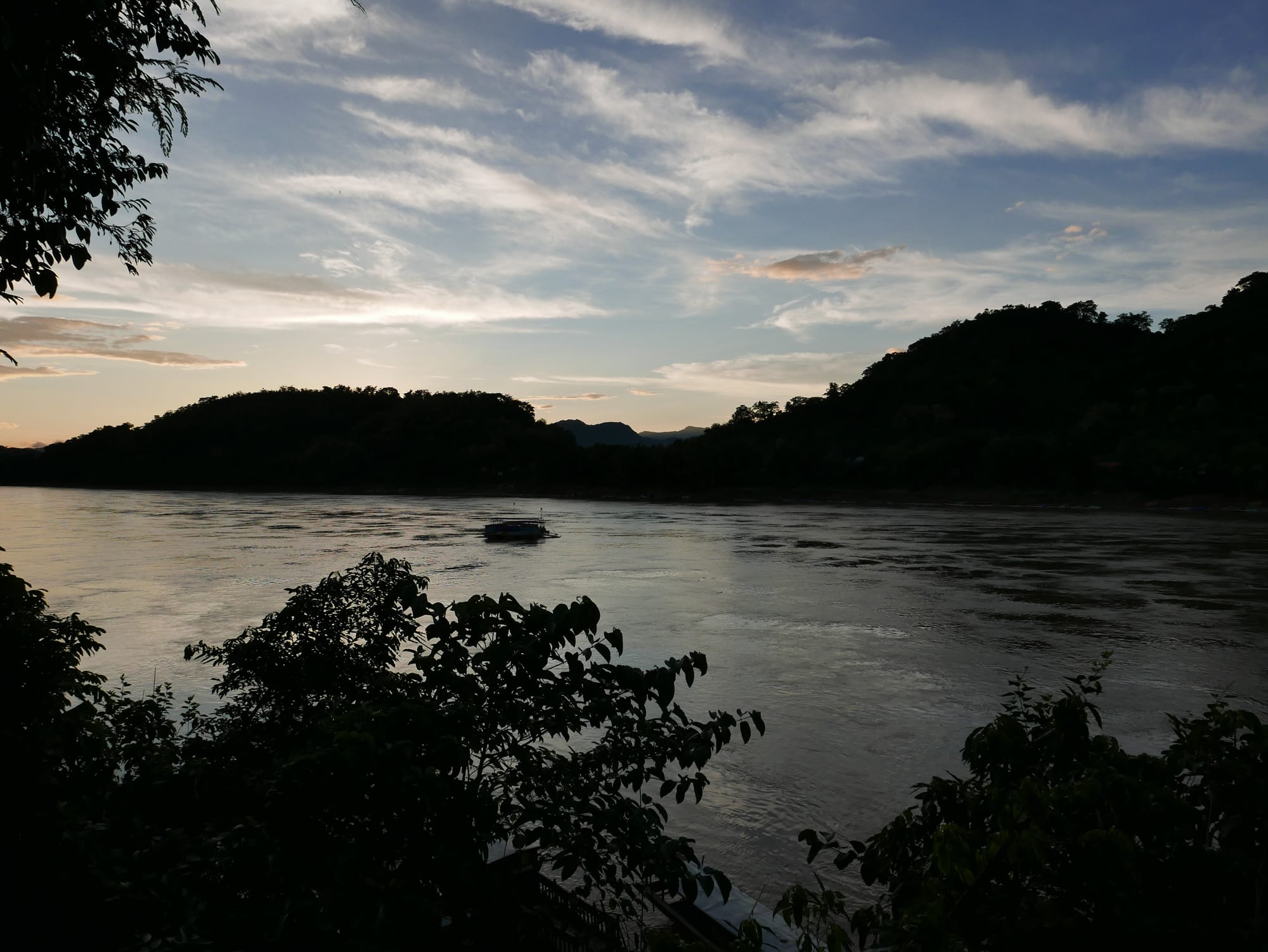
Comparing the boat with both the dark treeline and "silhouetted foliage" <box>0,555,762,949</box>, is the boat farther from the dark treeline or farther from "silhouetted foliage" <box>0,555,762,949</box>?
the dark treeline

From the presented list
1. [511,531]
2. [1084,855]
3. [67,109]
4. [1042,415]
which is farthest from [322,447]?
[1084,855]

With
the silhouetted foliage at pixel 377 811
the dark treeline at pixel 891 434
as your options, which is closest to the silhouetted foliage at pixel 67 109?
the silhouetted foliage at pixel 377 811

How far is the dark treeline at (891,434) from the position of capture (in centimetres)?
9088

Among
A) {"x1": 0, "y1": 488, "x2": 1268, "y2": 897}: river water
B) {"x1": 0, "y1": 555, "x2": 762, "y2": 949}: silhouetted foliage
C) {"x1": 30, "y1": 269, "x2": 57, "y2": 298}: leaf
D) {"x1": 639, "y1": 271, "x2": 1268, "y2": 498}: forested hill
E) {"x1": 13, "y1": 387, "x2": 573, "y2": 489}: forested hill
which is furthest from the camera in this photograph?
{"x1": 13, "y1": 387, "x2": 573, "y2": 489}: forested hill

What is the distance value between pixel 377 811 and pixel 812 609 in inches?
941

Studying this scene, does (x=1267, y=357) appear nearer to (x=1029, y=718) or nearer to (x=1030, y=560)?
(x=1030, y=560)

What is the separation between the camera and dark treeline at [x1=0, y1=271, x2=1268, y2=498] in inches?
3578

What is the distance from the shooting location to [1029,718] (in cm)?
438

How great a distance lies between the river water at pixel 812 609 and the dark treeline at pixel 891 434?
28152mm

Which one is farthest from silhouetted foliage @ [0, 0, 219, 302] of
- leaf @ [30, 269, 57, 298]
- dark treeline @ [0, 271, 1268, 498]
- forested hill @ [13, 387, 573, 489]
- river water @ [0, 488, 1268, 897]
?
forested hill @ [13, 387, 573, 489]

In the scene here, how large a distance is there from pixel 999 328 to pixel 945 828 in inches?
6658

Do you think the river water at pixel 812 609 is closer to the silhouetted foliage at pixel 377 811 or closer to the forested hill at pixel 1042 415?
the silhouetted foliage at pixel 377 811

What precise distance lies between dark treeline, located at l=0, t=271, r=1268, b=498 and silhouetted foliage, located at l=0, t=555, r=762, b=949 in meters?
87.3

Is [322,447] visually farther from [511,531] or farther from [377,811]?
[377,811]
